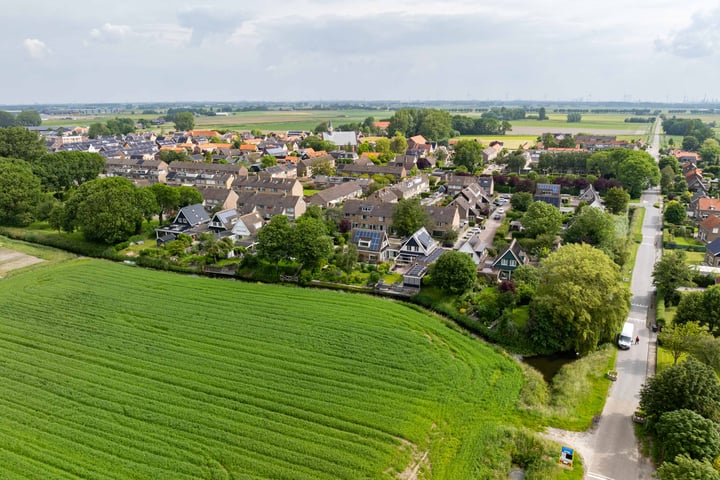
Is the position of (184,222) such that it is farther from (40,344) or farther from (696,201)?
(696,201)

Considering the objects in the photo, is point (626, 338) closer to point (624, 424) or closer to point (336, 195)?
point (624, 424)

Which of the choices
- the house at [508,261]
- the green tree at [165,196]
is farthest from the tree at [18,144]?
the house at [508,261]

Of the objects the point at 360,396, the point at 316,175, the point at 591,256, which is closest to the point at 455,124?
the point at 316,175

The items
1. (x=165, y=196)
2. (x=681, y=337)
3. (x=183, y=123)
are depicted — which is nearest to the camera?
(x=681, y=337)

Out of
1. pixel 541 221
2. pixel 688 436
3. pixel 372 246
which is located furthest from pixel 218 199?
pixel 688 436

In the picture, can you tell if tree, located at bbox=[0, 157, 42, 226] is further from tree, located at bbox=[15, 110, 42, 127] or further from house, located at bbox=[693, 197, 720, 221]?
tree, located at bbox=[15, 110, 42, 127]

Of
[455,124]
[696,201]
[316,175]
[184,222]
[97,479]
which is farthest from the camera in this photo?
[455,124]

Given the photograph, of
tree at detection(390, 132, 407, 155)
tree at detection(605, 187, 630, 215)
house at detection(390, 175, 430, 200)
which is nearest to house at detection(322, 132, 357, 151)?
tree at detection(390, 132, 407, 155)
